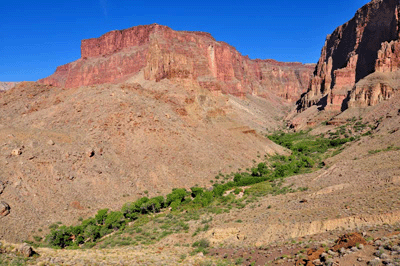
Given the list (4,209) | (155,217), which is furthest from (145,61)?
(4,209)

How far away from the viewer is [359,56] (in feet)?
312

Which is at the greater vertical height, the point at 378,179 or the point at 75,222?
the point at 378,179

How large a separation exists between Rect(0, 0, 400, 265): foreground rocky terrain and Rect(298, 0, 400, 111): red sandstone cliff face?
554 mm

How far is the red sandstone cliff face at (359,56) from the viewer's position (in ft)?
253

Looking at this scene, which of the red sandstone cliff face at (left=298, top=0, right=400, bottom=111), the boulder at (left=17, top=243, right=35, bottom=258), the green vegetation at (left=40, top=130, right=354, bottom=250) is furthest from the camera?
the red sandstone cliff face at (left=298, top=0, right=400, bottom=111)

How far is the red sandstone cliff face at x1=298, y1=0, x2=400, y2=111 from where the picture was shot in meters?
77.2

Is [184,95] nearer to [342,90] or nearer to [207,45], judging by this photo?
[342,90]

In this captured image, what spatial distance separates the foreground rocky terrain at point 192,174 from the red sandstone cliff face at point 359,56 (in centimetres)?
55

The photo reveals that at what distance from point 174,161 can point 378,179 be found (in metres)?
24.2

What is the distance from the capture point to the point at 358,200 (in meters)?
17.5

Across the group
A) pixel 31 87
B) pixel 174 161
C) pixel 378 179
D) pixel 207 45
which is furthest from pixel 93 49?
pixel 378 179

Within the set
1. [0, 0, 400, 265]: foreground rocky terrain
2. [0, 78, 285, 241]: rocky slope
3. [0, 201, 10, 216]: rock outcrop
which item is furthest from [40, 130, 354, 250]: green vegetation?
[0, 201, 10, 216]: rock outcrop

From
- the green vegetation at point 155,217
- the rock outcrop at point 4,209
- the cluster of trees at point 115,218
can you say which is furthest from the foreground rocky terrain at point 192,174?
the cluster of trees at point 115,218

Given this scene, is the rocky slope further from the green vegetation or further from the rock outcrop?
the green vegetation
